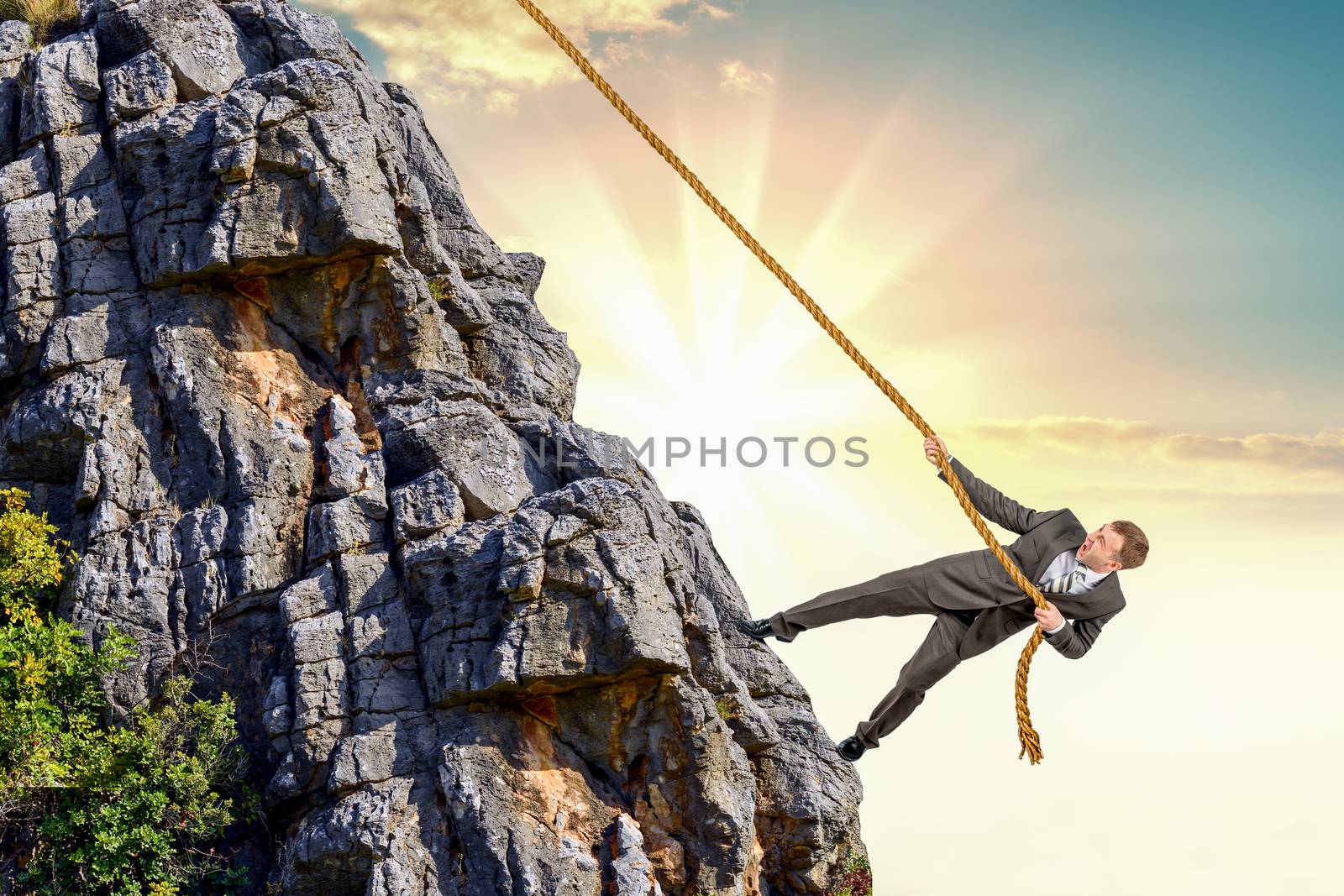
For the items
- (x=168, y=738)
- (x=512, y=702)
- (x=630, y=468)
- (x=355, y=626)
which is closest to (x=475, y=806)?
(x=512, y=702)

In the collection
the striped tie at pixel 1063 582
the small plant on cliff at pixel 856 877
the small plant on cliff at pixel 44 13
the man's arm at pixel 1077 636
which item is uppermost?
the small plant on cliff at pixel 44 13

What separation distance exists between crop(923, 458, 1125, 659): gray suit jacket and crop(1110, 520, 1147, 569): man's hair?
0.53m

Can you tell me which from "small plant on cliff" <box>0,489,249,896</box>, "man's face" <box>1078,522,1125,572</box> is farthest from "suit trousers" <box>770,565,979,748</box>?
"small plant on cliff" <box>0,489,249,896</box>

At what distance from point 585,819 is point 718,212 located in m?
9.02

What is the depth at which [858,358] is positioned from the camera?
44.0 ft

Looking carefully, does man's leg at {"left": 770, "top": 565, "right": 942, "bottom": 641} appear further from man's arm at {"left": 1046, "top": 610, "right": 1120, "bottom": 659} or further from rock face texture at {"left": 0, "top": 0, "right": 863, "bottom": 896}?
rock face texture at {"left": 0, "top": 0, "right": 863, "bottom": 896}

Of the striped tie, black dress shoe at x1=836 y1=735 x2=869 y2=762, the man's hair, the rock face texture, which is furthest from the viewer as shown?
the rock face texture

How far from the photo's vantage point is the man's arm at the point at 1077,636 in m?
13.1

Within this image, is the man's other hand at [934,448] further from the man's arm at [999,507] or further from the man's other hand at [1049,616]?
the man's other hand at [1049,616]

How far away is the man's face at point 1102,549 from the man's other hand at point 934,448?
1722 millimetres

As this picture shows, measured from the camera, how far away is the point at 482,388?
816 inches

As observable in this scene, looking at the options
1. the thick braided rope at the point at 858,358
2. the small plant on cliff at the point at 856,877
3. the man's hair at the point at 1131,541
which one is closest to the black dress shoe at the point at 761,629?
the thick braided rope at the point at 858,358

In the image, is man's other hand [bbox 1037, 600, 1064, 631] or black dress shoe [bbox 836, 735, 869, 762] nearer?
man's other hand [bbox 1037, 600, 1064, 631]

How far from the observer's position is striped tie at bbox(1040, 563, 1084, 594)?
521 inches
